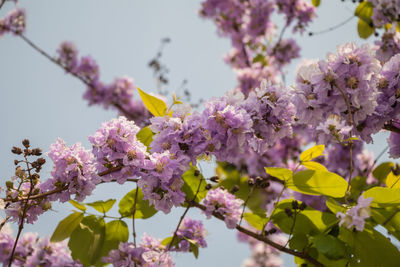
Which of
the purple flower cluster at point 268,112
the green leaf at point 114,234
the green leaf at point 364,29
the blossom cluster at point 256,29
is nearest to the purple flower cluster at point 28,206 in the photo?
the green leaf at point 114,234

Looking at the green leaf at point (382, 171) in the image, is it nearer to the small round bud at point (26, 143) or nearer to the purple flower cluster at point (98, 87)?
the small round bud at point (26, 143)

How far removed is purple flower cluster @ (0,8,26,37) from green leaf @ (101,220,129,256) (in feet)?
13.9

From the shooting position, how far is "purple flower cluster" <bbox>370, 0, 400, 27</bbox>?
7.34 ft

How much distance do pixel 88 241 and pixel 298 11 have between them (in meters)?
4.46

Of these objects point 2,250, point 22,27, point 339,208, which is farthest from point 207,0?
point 339,208

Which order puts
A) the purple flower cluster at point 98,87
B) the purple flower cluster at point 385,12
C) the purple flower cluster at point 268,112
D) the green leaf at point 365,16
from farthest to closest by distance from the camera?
1. the purple flower cluster at point 98,87
2. the green leaf at point 365,16
3. the purple flower cluster at point 385,12
4. the purple flower cluster at point 268,112

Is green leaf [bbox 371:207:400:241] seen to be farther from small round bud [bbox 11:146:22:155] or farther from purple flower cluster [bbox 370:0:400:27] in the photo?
purple flower cluster [bbox 370:0:400:27]

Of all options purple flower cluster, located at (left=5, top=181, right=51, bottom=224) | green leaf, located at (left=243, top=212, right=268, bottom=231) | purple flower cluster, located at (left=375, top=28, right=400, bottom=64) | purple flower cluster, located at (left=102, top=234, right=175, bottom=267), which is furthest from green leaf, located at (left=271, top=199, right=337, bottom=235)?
purple flower cluster, located at (left=375, top=28, right=400, bottom=64)

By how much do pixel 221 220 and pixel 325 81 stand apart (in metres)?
0.75

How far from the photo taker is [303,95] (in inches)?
50.7

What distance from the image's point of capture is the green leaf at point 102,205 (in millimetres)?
1532

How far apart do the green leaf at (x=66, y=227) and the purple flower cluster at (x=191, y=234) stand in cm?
53

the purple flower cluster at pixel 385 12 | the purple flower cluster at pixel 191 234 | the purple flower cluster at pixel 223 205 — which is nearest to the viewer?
the purple flower cluster at pixel 223 205

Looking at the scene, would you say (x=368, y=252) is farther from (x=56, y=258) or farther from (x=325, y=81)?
(x=56, y=258)
